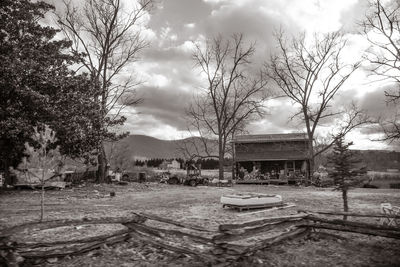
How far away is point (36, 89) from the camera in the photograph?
1983cm

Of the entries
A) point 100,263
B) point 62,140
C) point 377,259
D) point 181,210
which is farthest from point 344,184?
point 62,140

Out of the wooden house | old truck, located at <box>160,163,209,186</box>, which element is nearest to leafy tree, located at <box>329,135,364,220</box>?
old truck, located at <box>160,163,209,186</box>

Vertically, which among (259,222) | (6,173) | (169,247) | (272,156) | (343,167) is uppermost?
(272,156)

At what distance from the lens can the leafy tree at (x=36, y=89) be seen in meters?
18.1

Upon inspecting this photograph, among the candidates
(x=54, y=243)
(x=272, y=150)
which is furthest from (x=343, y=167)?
(x=272, y=150)

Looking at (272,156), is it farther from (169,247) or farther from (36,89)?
(169,247)

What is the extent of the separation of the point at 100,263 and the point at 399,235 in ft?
22.0

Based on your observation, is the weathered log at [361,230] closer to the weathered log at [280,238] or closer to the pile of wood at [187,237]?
the pile of wood at [187,237]

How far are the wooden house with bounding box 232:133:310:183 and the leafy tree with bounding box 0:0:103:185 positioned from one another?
19.0 metres

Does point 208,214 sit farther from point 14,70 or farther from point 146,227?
point 14,70

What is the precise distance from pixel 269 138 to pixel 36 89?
2608cm

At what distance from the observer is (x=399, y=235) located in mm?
7180

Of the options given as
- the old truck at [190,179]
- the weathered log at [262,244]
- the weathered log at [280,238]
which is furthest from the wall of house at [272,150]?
the weathered log at [262,244]

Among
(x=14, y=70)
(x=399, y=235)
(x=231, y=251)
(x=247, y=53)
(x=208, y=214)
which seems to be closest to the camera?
(x=231, y=251)
